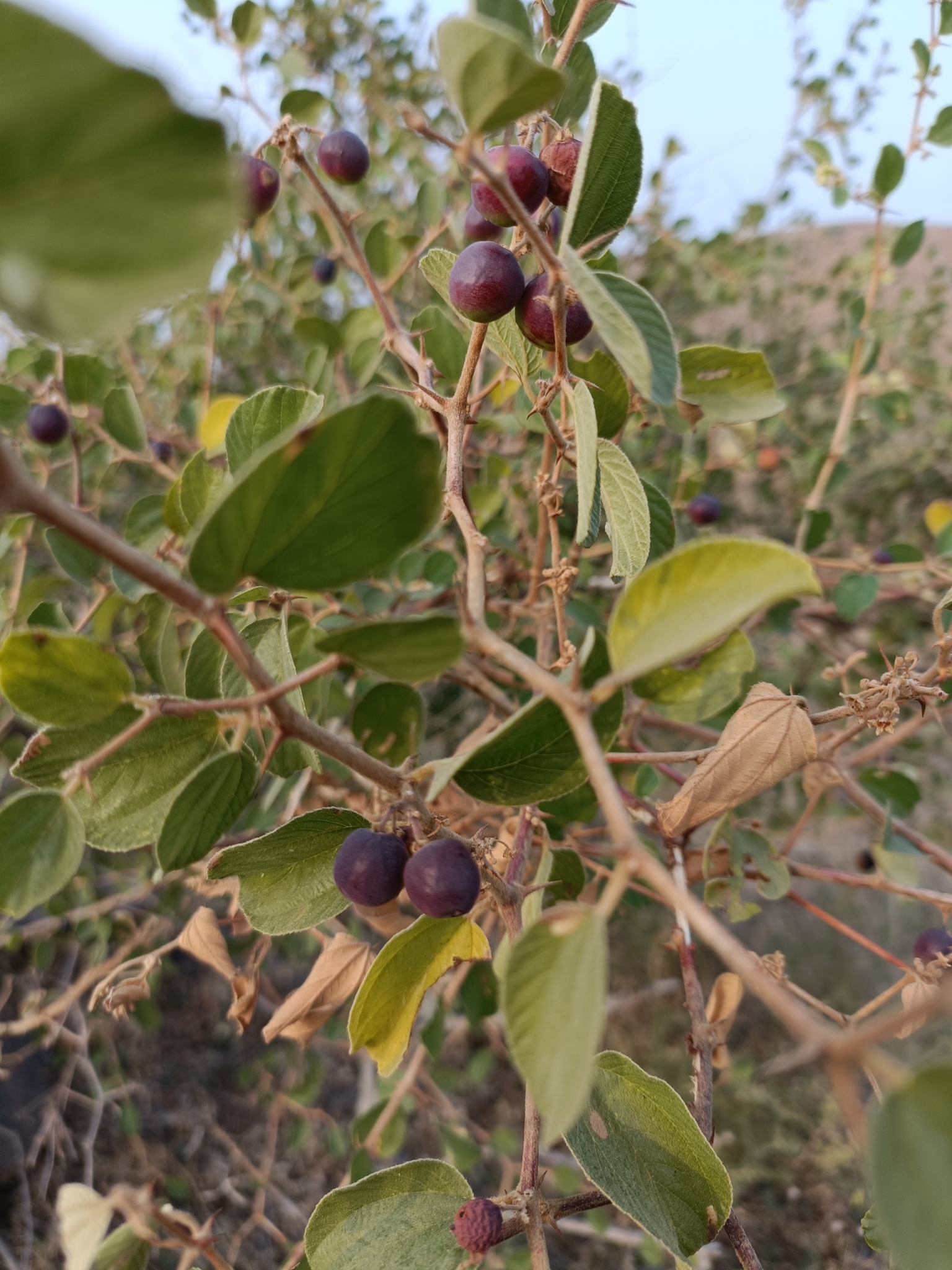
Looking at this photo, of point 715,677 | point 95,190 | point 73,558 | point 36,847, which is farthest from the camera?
point 73,558

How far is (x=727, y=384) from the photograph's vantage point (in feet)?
2.51

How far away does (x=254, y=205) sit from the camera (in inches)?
36.9

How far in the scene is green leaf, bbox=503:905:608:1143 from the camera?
0.29m

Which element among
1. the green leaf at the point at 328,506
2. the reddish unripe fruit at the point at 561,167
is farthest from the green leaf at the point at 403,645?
the reddish unripe fruit at the point at 561,167

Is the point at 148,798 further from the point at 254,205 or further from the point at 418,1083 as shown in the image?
the point at 418,1083

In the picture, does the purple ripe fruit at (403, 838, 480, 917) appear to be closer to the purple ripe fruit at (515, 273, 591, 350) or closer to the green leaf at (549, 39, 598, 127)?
the purple ripe fruit at (515, 273, 591, 350)

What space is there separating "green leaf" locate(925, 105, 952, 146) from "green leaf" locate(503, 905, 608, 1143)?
1.51 metres

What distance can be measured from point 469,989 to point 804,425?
2750mm

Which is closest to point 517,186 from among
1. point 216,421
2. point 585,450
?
point 585,450

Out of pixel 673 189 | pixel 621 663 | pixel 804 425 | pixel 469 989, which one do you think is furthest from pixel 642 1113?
pixel 673 189

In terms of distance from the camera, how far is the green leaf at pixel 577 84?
2.06ft

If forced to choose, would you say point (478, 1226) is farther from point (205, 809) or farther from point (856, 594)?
point (856, 594)

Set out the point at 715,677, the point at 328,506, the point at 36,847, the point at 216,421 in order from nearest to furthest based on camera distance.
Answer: the point at 328,506, the point at 36,847, the point at 715,677, the point at 216,421

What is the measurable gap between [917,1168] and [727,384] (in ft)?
2.24
